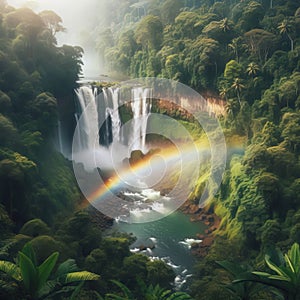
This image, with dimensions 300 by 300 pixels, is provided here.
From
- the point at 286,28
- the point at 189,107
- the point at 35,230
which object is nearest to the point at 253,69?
the point at 286,28

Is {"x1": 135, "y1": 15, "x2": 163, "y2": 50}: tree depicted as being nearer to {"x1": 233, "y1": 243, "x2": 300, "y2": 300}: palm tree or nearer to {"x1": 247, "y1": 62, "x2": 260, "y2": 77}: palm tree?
{"x1": 247, "y1": 62, "x2": 260, "y2": 77}: palm tree

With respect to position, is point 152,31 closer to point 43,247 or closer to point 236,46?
point 236,46

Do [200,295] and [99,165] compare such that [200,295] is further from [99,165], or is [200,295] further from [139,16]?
[139,16]

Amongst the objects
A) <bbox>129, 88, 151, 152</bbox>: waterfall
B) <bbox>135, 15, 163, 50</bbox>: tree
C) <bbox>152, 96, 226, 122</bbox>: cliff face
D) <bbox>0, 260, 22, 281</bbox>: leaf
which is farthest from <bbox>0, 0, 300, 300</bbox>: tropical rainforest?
<bbox>129, 88, 151, 152</bbox>: waterfall

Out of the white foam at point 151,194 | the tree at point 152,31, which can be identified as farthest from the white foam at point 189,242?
the tree at point 152,31

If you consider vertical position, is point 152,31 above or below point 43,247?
above

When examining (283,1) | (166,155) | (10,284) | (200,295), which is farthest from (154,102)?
(10,284)

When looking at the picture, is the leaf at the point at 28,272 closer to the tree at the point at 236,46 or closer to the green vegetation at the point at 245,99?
the green vegetation at the point at 245,99

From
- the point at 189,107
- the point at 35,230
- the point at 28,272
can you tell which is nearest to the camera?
the point at 28,272
